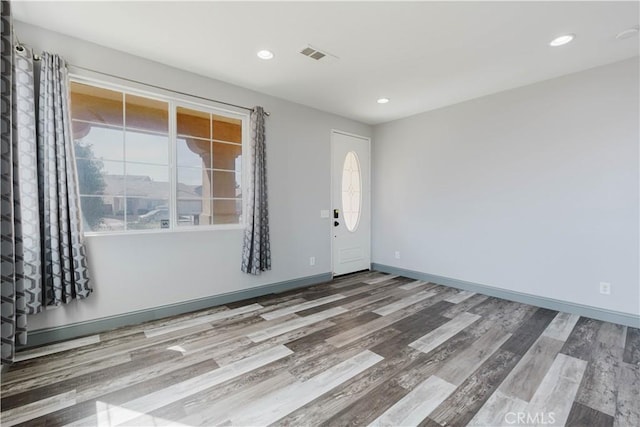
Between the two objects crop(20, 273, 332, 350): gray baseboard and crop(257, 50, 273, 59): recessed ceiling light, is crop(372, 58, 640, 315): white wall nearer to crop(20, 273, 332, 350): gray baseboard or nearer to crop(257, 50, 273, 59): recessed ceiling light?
crop(20, 273, 332, 350): gray baseboard

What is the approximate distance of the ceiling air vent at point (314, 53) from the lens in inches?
107

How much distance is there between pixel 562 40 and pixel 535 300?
9.23 ft

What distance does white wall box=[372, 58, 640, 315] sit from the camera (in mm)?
2936

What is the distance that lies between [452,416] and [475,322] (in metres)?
1.58

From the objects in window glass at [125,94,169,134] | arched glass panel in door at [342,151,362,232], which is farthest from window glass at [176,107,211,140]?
arched glass panel in door at [342,151,362,232]

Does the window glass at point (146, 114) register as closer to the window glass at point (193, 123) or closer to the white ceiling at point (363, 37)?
the window glass at point (193, 123)

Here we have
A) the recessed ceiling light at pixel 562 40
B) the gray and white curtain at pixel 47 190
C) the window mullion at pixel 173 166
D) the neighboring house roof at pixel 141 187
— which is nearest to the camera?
the gray and white curtain at pixel 47 190

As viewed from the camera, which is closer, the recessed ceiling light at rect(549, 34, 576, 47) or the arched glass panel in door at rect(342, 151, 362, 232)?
the recessed ceiling light at rect(549, 34, 576, 47)

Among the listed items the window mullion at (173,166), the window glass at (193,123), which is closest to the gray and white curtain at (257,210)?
the window glass at (193,123)

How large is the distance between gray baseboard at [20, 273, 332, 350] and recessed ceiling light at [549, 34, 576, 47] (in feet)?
12.8

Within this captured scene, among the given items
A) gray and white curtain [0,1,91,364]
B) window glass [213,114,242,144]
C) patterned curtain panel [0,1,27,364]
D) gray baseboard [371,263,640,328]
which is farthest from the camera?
window glass [213,114,242,144]

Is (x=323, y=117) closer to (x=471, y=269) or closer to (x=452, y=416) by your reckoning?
(x=471, y=269)

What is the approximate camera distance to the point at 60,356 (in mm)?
2312

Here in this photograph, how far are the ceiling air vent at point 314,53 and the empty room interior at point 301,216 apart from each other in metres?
0.03
